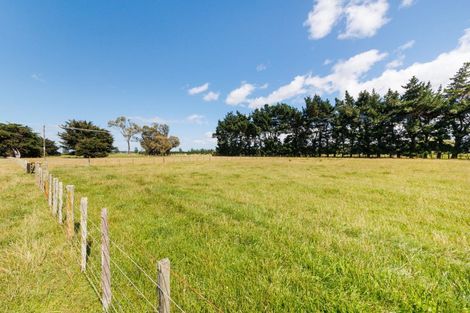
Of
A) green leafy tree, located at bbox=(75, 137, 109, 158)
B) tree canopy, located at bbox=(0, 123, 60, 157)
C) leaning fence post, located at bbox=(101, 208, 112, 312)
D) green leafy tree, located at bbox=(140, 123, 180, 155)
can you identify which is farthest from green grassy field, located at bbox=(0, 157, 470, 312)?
green leafy tree, located at bbox=(140, 123, 180, 155)

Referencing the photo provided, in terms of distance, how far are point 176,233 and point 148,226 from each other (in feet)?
3.42

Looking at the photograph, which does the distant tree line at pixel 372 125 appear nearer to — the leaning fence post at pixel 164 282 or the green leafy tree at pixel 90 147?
the green leafy tree at pixel 90 147

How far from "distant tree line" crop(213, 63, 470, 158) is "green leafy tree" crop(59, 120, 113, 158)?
41601 mm

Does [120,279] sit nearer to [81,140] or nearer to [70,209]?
[70,209]

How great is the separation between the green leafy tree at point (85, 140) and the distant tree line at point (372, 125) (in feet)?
136

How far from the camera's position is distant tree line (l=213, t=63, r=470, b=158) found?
43.3 metres

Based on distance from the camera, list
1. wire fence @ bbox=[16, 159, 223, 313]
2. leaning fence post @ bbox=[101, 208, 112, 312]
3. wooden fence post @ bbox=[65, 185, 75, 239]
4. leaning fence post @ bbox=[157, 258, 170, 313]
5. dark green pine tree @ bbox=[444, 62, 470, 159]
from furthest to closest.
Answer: dark green pine tree @ bbox=[444, 62, 470, 159] → wooden fence post @ bbox=[65, 185, 75, 239] → leaning fence post @ bbox=[101, 208, 112, 312] → wire fence @ bbox=[16, 159, 223, 313] → leaning fence post @ bbox=[157, 258, 170, 313]

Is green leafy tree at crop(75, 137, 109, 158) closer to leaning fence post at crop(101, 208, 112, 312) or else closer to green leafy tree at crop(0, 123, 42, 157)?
green leafy tree at crop(0, 123, 42, 157)

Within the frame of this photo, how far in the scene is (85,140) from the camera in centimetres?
6281

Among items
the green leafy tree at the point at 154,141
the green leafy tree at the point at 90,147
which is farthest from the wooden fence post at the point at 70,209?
the green leafy tree at the point at 154,141

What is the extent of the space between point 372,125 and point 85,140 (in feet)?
252

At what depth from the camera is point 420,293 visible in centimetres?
315

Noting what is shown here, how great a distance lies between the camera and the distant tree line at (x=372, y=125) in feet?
142

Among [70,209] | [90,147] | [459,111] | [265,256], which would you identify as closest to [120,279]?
[70,209]
